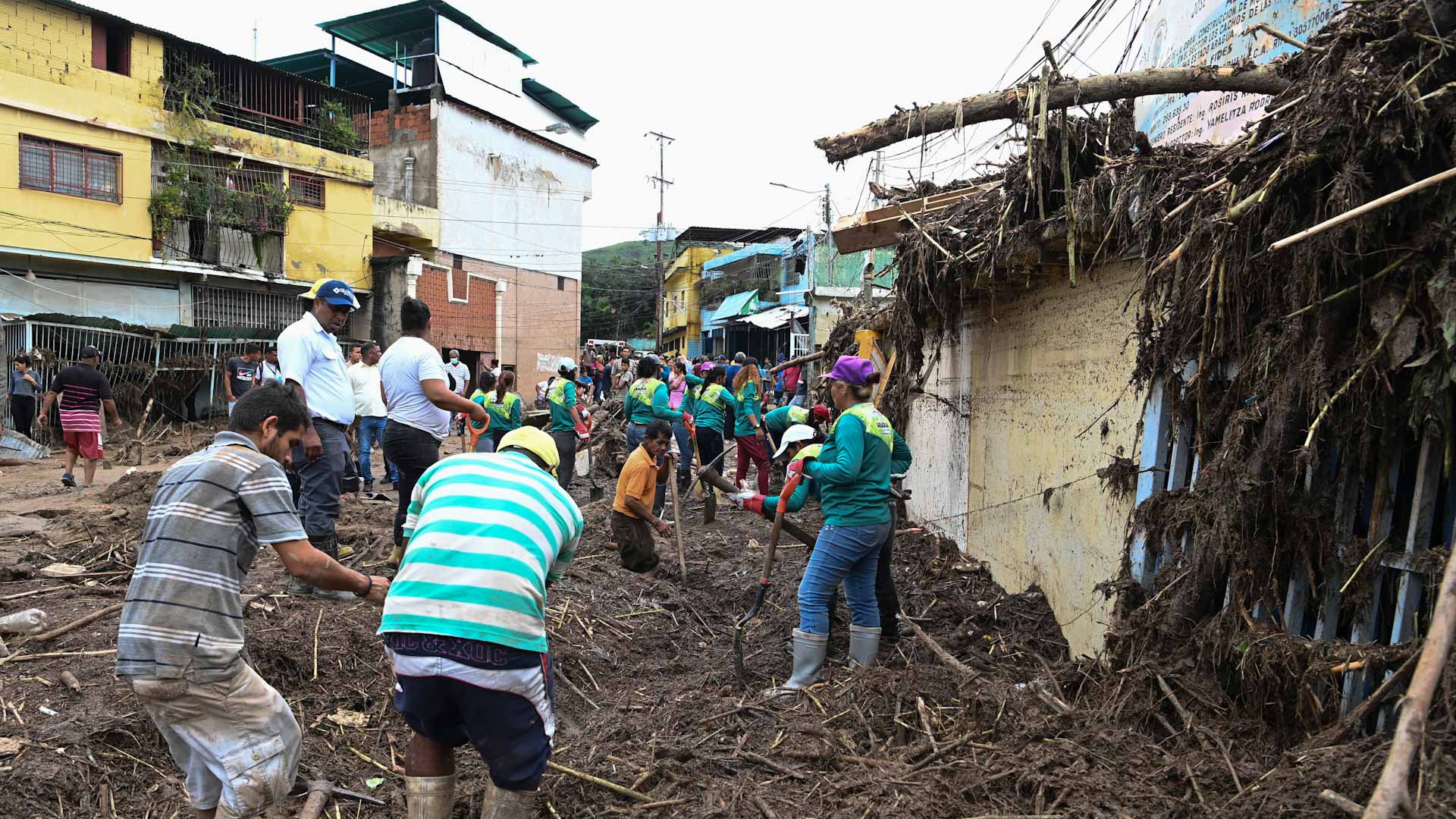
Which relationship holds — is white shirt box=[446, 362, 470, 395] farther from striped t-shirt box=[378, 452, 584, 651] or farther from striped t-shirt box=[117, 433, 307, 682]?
striped t-shirt box=[378, 452, 584, 651]

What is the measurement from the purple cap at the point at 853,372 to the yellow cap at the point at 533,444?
197 centimetres

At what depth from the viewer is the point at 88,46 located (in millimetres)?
19609

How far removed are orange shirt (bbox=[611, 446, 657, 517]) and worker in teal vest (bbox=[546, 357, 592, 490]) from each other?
9.36 ft

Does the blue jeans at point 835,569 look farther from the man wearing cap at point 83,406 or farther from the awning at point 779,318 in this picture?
the awning at point 779,318

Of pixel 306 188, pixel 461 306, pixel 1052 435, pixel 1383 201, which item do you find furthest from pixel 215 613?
pixel 461 306

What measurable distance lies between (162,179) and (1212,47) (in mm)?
22602

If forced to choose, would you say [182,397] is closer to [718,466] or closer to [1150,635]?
[718,466]

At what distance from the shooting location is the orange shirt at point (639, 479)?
677 cm

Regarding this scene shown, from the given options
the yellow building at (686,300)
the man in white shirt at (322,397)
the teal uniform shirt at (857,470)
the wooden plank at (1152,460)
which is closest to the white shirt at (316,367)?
the man in white shirt at (322,397)

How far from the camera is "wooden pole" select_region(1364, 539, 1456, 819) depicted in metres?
1.95

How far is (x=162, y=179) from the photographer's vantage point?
820 inches

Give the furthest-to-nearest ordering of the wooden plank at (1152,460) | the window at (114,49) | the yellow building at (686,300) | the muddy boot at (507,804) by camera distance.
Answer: the yellow building at (686,300), the window at (114,49), the wooden plank at (1152,460), the muddy boot at (507,804)

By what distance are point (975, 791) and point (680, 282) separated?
50047 millimetres

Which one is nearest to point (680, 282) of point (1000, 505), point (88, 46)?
point (88, 46)
